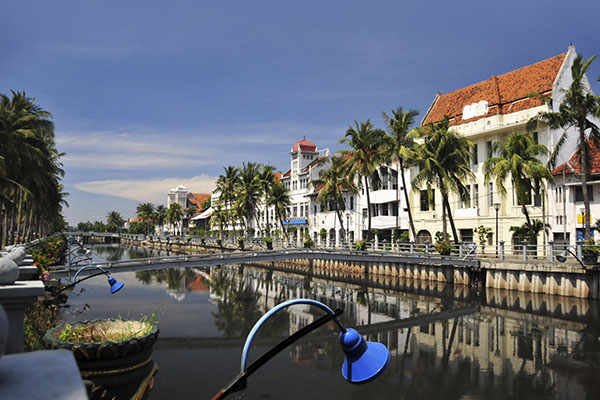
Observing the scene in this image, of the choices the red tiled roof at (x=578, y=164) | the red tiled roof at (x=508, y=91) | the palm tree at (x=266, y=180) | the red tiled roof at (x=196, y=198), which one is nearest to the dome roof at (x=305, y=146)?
the palm tree at (x=266, y=180)

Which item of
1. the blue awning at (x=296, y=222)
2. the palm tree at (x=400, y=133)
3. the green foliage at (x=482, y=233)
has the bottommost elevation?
the green foliage at (x=482, y=233)

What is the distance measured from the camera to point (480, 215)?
142ft

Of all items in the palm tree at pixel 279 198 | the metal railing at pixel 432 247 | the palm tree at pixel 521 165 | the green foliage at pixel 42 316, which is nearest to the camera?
the green foliage at pixel 42 316

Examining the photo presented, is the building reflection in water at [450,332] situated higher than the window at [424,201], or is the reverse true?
the window at [424,201]

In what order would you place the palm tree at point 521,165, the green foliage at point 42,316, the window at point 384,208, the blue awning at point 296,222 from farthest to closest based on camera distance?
1. the blue awning at point 296,222
2. the window at point 384,208
3. the palm tree at point 521,165
4. the green foliage at point 42,316

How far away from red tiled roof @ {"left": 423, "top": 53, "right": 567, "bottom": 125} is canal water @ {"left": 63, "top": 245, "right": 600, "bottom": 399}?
19.8 m

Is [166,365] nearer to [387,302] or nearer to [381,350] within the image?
[381,350]

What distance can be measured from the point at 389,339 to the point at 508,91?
34895mm

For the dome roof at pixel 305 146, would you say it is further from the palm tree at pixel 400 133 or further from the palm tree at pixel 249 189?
the palm tree at pixel 400 133

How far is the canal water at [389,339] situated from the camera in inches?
550

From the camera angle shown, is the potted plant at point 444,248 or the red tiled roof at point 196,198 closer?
the potted plant at point 444,248

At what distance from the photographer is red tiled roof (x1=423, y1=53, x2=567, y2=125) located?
42.4 metres

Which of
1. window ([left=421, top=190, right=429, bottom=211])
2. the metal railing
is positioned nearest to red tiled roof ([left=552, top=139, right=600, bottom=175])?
the metal railing

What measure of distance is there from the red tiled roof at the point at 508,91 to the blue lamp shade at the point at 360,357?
42.2 m
